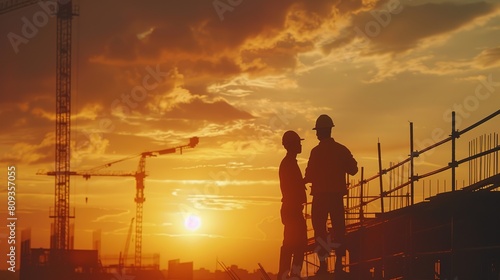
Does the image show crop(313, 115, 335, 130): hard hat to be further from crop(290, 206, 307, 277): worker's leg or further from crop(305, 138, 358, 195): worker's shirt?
crop(290, 206, 307, 277): worker's leg

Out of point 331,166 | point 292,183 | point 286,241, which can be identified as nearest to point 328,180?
point 331,166

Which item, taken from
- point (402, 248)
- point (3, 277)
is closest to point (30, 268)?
point (3, 277)

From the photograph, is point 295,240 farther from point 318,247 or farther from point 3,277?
point 3,277

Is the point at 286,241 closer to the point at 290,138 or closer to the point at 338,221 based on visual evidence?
the point at 338,221

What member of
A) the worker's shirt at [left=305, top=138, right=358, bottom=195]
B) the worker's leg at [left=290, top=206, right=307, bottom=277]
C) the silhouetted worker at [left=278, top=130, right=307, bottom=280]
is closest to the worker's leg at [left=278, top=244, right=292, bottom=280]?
the silhouetted worker at [left=278, top=130, right=307, bottom=280]

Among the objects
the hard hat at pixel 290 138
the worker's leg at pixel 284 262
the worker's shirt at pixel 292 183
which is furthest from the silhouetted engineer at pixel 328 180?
the worker's leg at pixel 284 262

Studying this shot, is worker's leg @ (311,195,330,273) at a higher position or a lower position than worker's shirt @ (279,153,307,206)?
lower

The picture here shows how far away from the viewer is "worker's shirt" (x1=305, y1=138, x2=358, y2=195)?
15.2 metres

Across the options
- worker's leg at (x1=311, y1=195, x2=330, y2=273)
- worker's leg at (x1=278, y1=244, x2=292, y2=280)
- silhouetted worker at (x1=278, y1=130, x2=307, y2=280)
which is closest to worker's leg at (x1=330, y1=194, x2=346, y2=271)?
worker's leg at (x1=311, y1=195, x2=330, y2=273)

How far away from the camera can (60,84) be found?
11038cm

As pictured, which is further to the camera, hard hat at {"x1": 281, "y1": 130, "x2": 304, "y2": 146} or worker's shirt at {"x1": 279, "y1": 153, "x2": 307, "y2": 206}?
worker's shirt at {"x1": 279, "y1": 153, "x2": 307, "y2": 206}

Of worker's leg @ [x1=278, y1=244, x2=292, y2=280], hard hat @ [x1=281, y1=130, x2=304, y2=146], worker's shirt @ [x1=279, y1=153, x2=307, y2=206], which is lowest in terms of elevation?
worker's leg @ [x1=278, y1=244, x2=292, y2=280]

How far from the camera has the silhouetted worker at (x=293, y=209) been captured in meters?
15.3

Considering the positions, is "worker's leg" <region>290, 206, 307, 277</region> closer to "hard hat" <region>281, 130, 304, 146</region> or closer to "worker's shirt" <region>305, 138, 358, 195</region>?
"worker's shirt" <region>305, 138, 358, 195</region>
